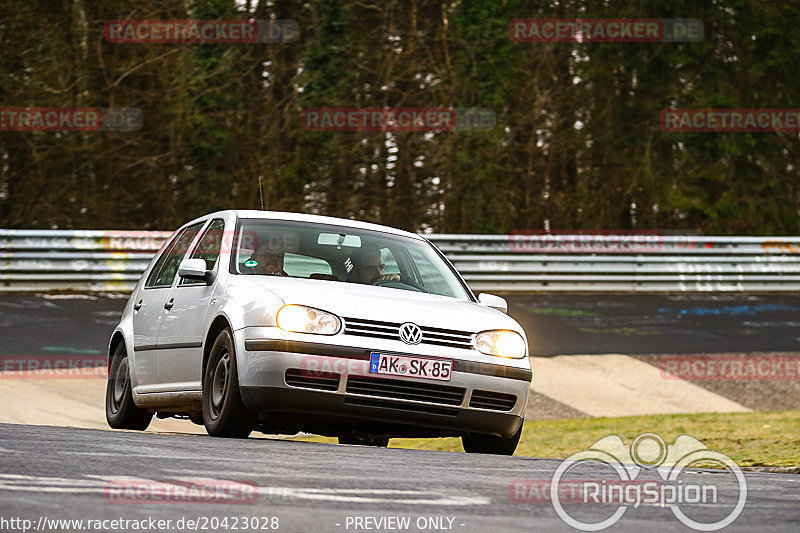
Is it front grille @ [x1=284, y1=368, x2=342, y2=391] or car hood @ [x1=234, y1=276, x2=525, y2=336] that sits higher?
car hood @ [x1=234, y1=276, x2=525, y2=336]

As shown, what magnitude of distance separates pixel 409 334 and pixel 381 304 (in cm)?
26

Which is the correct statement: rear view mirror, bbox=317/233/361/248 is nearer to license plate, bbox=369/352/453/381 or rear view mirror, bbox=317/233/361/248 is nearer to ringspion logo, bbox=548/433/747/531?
license plate, bbox=369/352/453/381

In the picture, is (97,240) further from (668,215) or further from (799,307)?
(668,215)

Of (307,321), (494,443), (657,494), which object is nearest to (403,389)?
(307,321)

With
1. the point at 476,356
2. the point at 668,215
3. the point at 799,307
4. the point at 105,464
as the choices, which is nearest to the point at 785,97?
the point at 668,215
